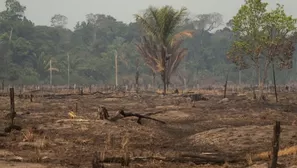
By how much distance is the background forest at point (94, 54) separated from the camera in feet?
208

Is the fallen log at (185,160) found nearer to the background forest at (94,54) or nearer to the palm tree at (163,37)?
the palm tree at (163,37)

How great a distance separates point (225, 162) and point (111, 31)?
260ft

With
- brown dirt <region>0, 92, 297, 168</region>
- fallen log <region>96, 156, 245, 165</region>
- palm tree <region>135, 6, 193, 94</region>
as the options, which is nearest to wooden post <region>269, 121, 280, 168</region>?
brown dirt <region>0, 92, 297, 168</region>

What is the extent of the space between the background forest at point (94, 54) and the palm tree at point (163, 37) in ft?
79.5

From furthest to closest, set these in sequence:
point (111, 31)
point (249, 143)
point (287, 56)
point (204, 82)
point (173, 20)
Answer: point (111, 31)
point (204, 82)
point (173, 20)
point (287, 56)
point (249, 143)

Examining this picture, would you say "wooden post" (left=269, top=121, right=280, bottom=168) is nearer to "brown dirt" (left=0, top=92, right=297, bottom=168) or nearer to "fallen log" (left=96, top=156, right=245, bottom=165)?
"brown dirt" (left=0, top=92, right=297, bottom=168)

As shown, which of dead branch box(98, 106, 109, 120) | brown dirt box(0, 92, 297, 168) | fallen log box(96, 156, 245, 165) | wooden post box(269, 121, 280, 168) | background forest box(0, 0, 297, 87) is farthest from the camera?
background forest box(0, 0, 297, 87)

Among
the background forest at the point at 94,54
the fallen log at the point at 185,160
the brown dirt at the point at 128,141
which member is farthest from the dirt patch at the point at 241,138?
the background forest at the point at 94,54

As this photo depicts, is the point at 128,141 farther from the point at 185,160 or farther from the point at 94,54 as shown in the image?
the point at 94,54

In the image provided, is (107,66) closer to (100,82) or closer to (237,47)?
(100,82)

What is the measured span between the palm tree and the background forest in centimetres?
2422

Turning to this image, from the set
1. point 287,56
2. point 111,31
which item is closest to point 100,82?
point 111,31

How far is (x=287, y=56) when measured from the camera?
32094 mm

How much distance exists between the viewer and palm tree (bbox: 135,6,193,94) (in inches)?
1368
